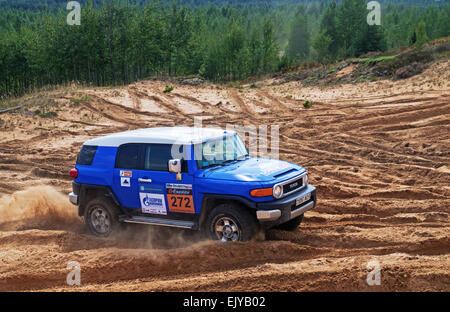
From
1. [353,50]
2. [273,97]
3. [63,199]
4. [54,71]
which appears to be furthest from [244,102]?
[54,71]

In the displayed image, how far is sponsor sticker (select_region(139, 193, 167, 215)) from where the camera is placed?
26.7ft

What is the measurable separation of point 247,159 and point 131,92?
2221cm

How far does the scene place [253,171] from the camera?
304 inches

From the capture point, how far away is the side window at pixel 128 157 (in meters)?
8.46

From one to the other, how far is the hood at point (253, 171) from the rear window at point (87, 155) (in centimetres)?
252

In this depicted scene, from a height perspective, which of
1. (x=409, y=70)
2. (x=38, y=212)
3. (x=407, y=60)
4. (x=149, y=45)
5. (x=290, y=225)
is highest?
(x=149, y=45)

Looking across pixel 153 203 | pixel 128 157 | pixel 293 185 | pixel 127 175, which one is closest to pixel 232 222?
pixel 293 185

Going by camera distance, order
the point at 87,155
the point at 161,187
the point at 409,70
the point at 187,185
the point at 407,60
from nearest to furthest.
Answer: the point at 187,185, the point at 161,187, the point at 87,155, the point at 409,70, the point at 407,60

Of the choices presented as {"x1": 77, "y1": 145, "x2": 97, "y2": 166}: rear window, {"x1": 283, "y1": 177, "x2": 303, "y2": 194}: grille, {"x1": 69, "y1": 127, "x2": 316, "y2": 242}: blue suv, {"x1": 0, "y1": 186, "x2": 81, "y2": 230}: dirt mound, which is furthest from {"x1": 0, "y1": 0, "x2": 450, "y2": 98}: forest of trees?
{"x1": 283, "y1": 177, "x2": 303, "y2": 194}: grille

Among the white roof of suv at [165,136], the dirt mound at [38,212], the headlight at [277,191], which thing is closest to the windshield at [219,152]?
the white roof of suv at [165,136]

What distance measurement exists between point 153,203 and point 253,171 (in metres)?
1.95

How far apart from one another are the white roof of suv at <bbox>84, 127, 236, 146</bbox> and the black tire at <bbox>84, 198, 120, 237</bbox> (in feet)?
3.78

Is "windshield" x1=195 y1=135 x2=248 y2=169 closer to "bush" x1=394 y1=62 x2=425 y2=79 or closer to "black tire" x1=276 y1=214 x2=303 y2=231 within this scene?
"black tire" x1=276 y1=214 x2=303 y2=231

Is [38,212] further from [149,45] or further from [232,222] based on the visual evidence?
[149,45]
